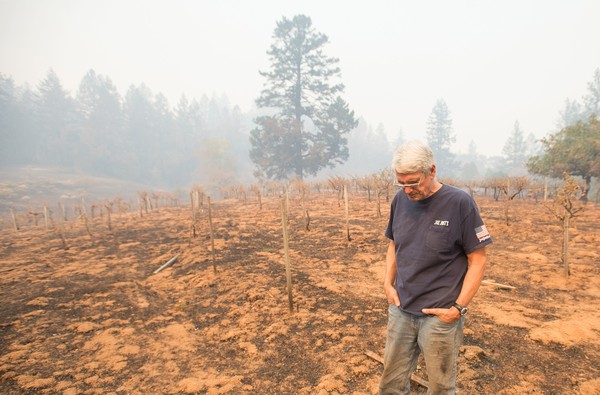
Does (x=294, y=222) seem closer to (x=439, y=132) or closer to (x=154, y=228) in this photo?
(x=154, y=228)

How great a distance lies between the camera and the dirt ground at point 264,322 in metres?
3.60

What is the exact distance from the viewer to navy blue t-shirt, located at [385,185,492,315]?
1905 millimetres

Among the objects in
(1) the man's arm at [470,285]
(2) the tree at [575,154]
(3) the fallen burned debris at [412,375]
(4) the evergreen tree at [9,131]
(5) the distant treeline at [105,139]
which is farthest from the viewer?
(5) the distant treeline at [105,139]

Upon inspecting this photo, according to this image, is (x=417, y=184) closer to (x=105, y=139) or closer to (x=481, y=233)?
(x=481, y=233)

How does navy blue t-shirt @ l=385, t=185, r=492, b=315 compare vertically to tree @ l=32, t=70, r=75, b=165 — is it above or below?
below

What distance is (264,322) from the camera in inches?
197

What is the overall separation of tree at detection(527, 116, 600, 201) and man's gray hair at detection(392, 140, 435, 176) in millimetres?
19577

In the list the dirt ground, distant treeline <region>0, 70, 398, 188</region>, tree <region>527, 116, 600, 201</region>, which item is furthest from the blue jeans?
distant treeline <region>0, 70, 398, 188</region>

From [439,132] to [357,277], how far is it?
205 feet

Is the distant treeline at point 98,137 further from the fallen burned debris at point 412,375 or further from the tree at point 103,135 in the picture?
the fallen burned debris at point 412,375

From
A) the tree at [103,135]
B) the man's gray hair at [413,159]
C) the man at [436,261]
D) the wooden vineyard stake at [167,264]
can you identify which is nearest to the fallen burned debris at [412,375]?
the man at [436,261]

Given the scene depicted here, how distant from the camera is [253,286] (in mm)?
6449

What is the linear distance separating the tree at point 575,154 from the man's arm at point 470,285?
1940 cm

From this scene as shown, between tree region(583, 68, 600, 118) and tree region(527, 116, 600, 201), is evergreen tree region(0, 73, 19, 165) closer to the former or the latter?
tree region(527, 116, 600, 201)
